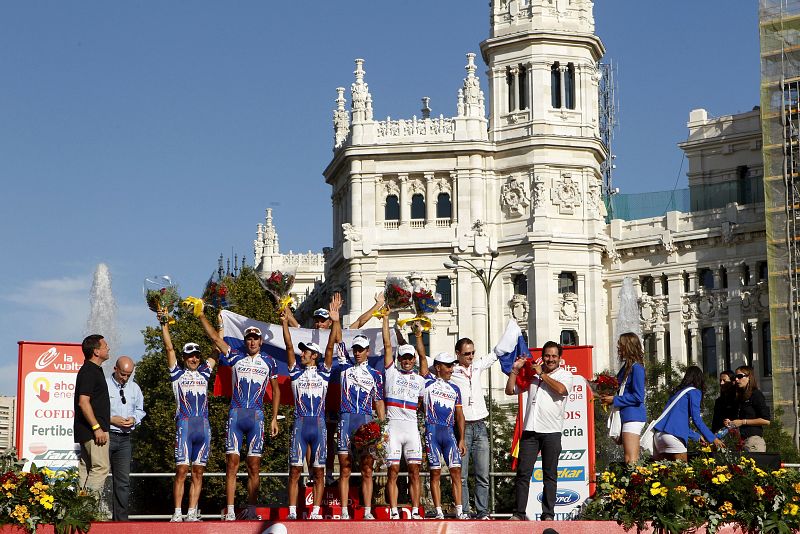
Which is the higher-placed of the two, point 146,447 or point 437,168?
point 437,168

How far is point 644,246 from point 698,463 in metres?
60.6

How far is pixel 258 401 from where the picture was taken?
21.0 meters

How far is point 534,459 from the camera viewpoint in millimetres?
20125

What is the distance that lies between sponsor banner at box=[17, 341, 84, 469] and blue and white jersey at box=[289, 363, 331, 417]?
5313 millimetres

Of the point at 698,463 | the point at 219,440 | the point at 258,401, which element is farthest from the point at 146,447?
the point at 698,463

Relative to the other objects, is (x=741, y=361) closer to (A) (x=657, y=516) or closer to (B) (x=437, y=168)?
(B) (x=437, y=168)

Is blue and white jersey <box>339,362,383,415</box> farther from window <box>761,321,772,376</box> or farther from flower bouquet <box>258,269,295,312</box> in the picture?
window <box>761,321,772,376</box>

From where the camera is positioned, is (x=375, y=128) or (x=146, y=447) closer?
(x=146, y=447)

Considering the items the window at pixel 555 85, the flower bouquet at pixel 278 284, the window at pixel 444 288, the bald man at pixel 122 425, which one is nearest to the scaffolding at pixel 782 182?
the window at pixel 555 85

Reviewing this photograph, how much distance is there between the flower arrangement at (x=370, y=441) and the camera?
20.6 m

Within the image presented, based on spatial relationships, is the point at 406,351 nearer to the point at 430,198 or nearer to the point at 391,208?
the point at 430,198

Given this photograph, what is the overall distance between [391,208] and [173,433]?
25017mm

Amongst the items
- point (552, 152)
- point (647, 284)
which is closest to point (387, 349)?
point (552, 152)

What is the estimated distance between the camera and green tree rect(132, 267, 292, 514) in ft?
183
